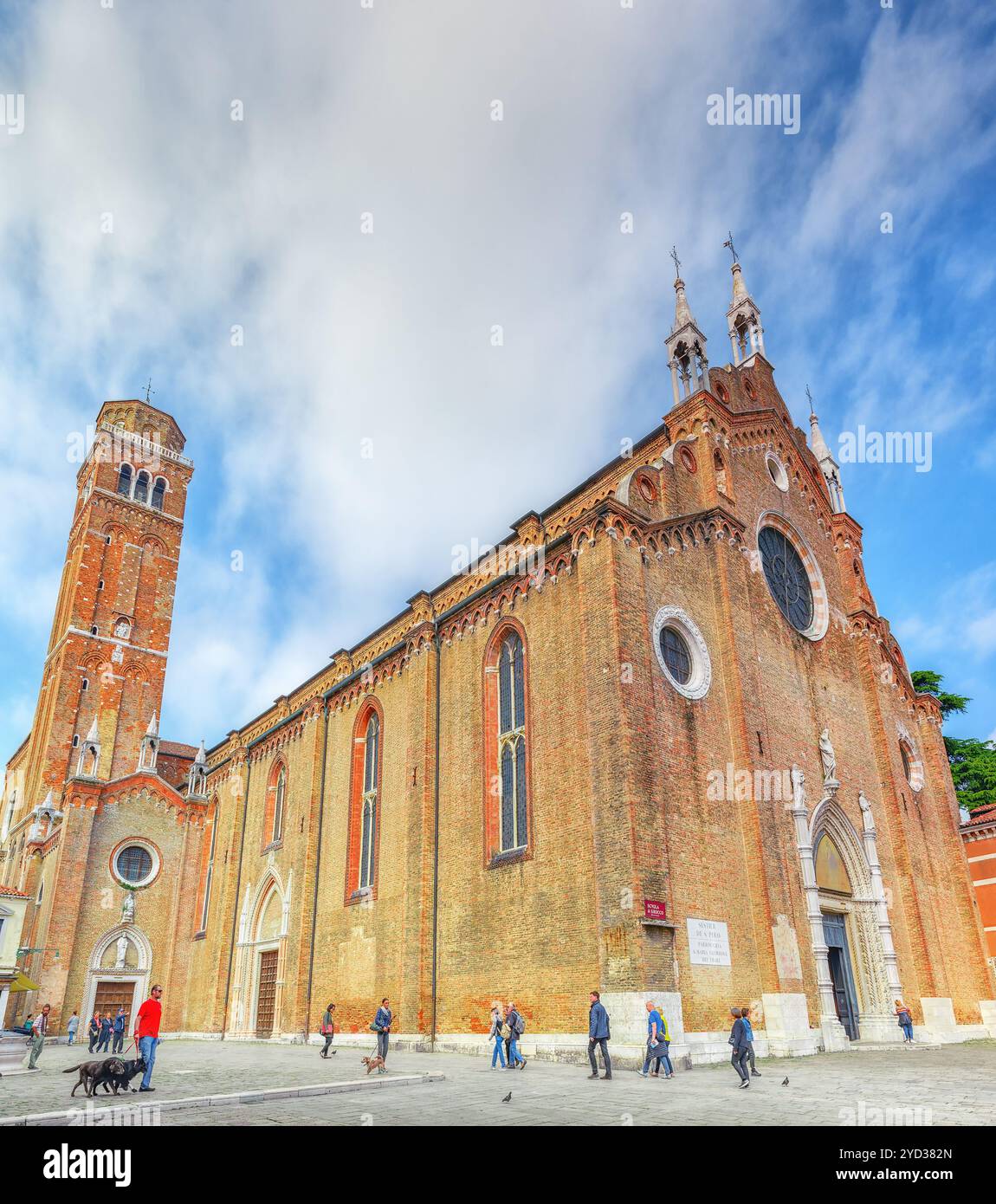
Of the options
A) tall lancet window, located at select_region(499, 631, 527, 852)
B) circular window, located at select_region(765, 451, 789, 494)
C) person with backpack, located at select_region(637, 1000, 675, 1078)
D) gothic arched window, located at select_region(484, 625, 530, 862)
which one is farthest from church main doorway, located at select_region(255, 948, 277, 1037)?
circular window, located at select_region(765, 451, 789, 494)

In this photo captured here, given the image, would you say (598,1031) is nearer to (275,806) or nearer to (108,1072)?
(108,1072)

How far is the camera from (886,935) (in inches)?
862

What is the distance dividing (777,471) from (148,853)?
29.7 metres

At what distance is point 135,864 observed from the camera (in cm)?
3581

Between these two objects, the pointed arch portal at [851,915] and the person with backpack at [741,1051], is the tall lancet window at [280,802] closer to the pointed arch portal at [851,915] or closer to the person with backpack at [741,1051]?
the pointed arch portal at [851,915]

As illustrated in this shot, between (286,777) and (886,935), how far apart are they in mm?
20103

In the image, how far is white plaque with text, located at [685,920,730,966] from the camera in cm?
1630

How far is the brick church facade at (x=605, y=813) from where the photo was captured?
17.0 meters

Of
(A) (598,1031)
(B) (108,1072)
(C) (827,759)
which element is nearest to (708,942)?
(A) (598,1031)

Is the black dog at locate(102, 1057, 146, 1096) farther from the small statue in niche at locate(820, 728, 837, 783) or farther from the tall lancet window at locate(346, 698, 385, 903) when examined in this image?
the small statue in niche at locate(820, 728, 837, 783)

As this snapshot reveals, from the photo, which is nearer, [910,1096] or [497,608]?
[910,1096]
